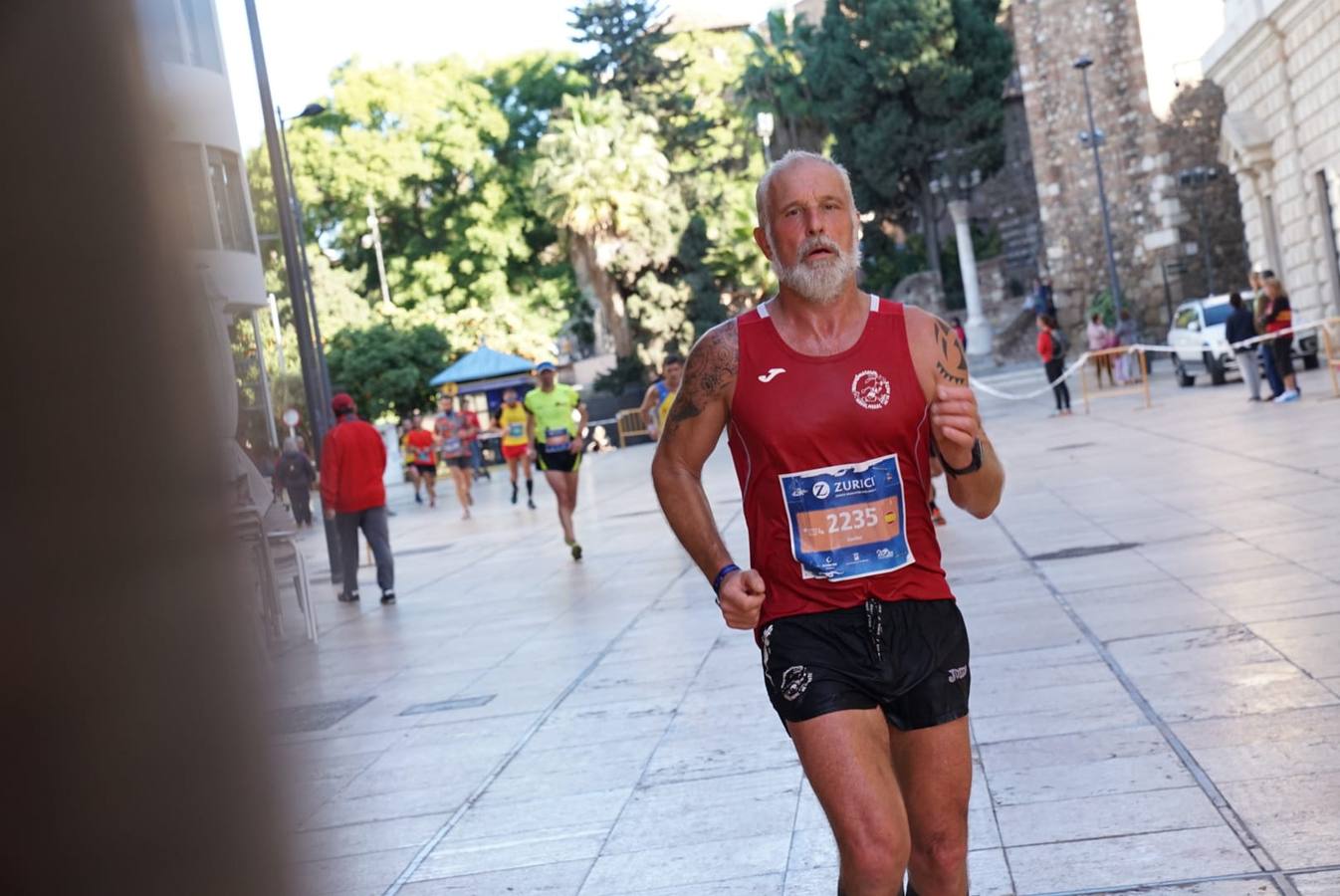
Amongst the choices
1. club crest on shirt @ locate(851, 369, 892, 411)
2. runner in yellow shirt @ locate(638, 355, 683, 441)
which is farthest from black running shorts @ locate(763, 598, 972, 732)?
runner in yellow shirt @ locate(638, 355, 683, 441)

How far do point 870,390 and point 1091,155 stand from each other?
49.5m

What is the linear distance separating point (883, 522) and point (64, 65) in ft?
9.03

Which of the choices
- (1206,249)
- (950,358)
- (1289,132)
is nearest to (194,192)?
(950,358)

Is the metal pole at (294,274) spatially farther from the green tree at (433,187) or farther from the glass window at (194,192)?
the green tree at (433,187)

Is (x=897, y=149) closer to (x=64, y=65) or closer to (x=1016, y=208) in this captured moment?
(x=1016, y=208)

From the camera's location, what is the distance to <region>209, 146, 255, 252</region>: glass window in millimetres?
1492

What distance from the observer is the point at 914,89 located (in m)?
56.1

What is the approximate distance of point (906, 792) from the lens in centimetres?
372

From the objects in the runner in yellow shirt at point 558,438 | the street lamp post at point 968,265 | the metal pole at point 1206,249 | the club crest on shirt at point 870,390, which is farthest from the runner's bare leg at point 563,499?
the street lamp post at point 968,265

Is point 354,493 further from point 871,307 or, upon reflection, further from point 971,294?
point 971,294

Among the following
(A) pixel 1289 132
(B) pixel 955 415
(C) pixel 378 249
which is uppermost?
(C) pixel 378 249

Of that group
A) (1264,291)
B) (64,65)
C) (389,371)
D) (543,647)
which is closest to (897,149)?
(389,371)

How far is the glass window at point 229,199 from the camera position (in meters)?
1.49

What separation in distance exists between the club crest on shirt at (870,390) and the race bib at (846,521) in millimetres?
120
